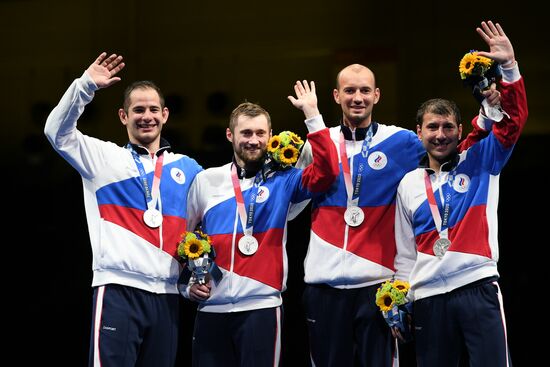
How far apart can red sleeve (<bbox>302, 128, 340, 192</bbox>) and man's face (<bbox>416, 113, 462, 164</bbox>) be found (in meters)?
0.50

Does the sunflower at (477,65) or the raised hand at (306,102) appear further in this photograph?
the raised hand at (306,102)

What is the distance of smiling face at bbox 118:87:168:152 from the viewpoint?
5004 millimetres

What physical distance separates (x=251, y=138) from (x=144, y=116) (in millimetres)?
605

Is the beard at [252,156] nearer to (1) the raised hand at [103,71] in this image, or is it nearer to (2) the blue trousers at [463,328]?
(1) the raised hand at [103,71]

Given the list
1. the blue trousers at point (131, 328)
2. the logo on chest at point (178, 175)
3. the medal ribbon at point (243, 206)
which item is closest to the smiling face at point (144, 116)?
the logo on chest at point (178, 175)

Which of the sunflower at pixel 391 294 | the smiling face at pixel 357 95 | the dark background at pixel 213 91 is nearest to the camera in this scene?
the sunflower at pixel 391 294

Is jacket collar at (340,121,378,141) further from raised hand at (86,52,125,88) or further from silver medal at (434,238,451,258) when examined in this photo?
raised hand at (86,52,125,88)

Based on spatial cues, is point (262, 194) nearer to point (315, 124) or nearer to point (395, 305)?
point (315, 124)

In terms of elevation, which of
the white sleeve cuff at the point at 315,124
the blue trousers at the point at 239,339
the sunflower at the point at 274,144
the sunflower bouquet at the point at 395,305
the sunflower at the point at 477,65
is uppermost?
the sunflower at the point at 477,65

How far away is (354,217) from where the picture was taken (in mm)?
4832

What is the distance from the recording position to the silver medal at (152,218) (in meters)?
4.77

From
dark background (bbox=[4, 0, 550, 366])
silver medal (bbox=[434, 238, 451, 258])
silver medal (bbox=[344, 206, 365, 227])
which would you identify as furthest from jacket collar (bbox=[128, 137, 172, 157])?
dark background (bbox=[4, 0, 550, 366])

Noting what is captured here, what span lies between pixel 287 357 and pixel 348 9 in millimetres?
3101

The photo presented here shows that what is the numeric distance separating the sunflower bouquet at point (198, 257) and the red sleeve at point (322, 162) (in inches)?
25.4
